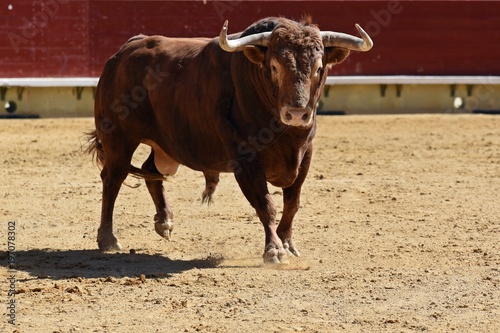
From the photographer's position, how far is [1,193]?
26.6 ft

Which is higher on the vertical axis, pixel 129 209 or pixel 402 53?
pixel 402 53

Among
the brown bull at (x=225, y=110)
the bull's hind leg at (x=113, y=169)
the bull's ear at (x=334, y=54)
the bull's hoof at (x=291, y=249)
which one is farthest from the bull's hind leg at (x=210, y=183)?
the bull's ear at (x=334, y=54)

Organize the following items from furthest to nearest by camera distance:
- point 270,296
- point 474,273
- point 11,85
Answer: point 11,85 < point 474,273 < point 270,296

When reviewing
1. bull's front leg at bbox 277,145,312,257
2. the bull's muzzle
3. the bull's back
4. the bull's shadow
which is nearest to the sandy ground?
the bull's shadow

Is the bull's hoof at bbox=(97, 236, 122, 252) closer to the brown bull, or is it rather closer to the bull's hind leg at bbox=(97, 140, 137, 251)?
the brown bull

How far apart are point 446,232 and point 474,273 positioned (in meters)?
1.20

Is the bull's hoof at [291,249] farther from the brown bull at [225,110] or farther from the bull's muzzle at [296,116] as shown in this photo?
the bull's muzzle at [296,116]

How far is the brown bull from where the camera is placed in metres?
5.45

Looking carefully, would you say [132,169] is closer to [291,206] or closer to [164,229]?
[164,229]

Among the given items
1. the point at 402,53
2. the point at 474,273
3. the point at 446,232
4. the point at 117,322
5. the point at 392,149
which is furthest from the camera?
the point at 402,53

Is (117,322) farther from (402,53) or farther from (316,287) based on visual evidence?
(402,53)

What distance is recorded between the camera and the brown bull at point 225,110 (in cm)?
545

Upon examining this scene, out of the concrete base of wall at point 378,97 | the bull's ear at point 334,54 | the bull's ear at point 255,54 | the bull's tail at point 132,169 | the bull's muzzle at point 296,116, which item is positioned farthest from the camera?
the concrete base of wall at point 378,97

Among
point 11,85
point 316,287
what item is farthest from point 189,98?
point 11,85
